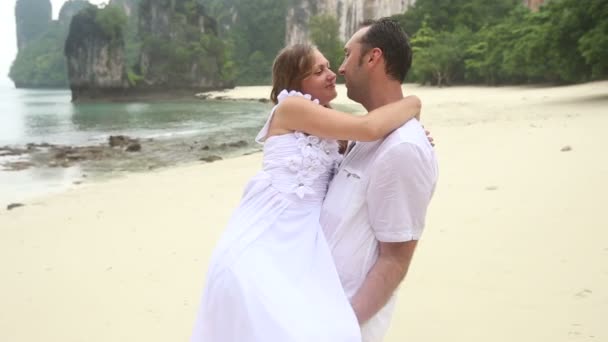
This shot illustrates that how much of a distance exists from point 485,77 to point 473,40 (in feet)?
16.4

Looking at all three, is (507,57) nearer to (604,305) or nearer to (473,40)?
(473,40)

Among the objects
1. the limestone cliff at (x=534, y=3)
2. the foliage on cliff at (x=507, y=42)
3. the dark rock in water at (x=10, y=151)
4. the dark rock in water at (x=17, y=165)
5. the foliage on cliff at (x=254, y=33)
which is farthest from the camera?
the foliage on cliff at (x=254, y=33)

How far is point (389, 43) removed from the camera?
1.49 metres

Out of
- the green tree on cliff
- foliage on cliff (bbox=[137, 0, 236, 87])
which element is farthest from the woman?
foliage on cliff (bbox=[137, 0, 236, 87])

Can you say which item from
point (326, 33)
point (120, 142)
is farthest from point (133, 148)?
point (326, 33)

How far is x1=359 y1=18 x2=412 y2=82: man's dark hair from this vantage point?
1.49 meters

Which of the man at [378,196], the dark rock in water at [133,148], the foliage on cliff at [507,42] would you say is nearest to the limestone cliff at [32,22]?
the foliage on cliff at [507,42]

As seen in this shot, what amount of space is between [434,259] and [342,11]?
73.6 m

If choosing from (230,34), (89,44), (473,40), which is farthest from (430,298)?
(230,34)

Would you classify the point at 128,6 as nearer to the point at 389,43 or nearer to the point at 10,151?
the point at 10,151

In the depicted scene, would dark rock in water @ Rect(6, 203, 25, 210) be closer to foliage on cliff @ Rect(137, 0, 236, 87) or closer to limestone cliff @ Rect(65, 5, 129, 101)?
limestone cliff @ Rect(65, 5, 129, 101)

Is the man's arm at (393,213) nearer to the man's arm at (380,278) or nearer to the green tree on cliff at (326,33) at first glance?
the man's arm at (380,278)

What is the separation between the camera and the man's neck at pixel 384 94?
1.57 metres

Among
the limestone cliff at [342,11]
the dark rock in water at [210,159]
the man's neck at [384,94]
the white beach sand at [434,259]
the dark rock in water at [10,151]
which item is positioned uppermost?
the limestone cliff at [342,11]
